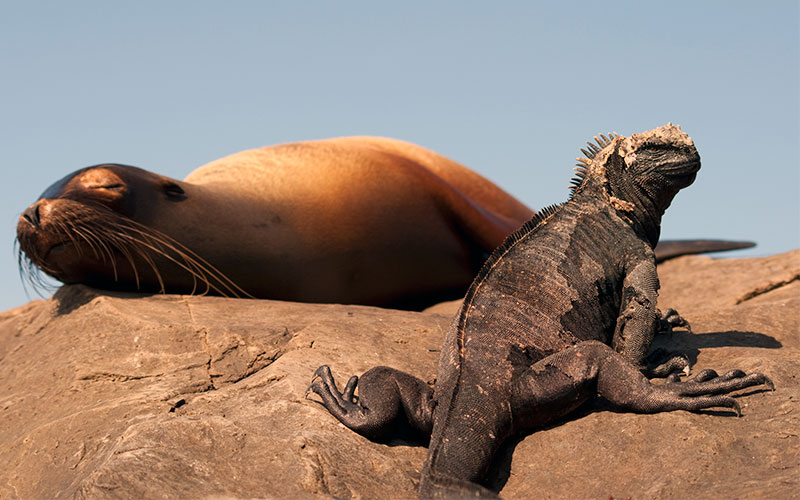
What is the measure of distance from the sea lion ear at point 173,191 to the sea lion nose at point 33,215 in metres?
1.16

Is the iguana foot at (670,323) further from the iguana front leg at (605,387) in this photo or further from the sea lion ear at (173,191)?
the sea lion ear at (173,191)

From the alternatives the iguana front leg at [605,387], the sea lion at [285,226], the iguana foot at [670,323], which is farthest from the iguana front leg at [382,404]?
the sea lion at [285,226]

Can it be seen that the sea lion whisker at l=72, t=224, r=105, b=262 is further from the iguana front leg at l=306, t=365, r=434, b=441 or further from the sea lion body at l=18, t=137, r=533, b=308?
the iguana front leg at l=306, t=365, r=434, b=441

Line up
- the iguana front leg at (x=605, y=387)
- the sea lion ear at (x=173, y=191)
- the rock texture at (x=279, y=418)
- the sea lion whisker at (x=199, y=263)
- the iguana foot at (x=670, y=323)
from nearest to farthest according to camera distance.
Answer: the rock texture at (x=279, y=418)
the iguana front leg at (x=605, y=387)
the iguana foot at (x=670, y=323)
the sea lion whisker at (x=199, y=263)
the sea lion ear at (x=173, y=191)

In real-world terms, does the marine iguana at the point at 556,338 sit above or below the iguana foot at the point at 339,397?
above

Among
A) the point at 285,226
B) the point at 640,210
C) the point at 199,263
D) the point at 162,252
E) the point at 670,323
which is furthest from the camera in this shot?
the point at 285,226

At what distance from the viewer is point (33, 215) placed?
697 cm

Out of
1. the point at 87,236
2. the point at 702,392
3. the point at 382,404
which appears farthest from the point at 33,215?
the point at 702,392

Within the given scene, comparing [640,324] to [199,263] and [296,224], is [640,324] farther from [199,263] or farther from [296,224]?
[296,224]

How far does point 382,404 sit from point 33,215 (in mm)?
4334

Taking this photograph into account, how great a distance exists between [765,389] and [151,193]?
18.3 ft

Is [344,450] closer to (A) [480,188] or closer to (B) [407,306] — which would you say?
(B) [407,306]

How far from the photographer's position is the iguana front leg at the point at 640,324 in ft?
15.3

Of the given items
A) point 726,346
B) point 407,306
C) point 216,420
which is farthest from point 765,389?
point 407,306
